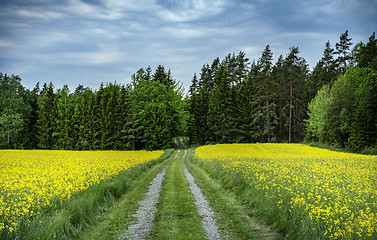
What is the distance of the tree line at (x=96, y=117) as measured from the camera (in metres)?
55.8

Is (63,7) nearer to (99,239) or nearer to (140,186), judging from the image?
(140,186)

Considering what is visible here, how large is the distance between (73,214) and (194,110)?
199 feet

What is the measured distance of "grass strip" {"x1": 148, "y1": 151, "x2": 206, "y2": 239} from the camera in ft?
25.7

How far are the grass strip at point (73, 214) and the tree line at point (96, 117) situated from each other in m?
41.9

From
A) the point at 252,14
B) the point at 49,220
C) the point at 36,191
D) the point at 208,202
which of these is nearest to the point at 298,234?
the point at 208,202

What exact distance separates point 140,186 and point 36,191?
750cm

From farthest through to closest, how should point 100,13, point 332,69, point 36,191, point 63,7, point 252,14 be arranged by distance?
1. point 332,69
2. point 252,14
3. point 100,13
4. point 63,7
5. point 36,191

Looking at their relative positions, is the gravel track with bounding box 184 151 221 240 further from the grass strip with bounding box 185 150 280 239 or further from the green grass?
the green grass

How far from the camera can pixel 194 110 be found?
68.4m

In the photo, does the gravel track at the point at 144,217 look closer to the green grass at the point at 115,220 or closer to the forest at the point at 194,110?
the green grass at the point at 115,220

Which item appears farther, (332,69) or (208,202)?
(332,69)

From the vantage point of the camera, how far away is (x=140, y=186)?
15.9 meters

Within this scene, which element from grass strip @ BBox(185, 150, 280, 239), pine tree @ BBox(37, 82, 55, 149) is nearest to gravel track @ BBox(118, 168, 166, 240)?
grass strip @ BBox(185, 150, 280, 239)

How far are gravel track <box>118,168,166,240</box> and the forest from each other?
40.8 m
